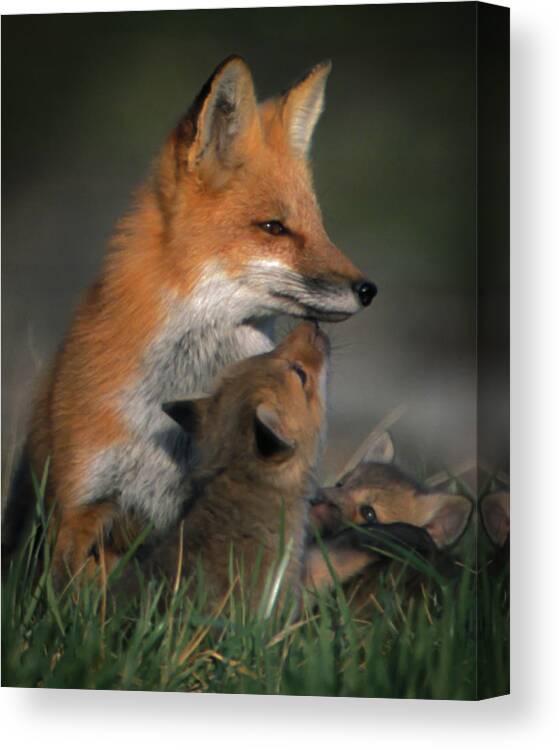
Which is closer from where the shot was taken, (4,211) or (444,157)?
(444,157)

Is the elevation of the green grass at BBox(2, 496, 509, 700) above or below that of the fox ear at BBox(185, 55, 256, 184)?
below

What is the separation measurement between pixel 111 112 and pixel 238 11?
606 millimetres

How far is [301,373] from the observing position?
23.8ft

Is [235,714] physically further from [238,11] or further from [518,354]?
[238,11]

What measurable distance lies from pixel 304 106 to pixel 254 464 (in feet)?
4.31

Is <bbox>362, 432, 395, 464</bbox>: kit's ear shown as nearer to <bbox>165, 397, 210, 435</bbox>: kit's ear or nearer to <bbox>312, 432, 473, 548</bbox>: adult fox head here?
<bbox>312, 432, 473, 548</bbox>: adult fox head

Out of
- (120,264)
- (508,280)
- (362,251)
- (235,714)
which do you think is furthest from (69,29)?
(235,714)

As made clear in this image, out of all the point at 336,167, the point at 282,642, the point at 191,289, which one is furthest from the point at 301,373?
the point at 282,642

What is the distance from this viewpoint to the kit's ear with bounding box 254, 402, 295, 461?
7059mm

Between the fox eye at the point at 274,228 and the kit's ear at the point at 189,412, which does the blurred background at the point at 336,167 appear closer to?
the fox eye at the point at 274,228

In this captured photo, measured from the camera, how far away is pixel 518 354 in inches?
290

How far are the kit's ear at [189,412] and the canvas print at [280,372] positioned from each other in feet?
0.03

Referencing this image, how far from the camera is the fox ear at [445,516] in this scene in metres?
7.14

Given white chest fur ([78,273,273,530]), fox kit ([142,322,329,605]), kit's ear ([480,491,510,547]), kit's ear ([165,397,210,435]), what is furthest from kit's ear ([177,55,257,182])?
kit's ear ([480,491,510,547])
